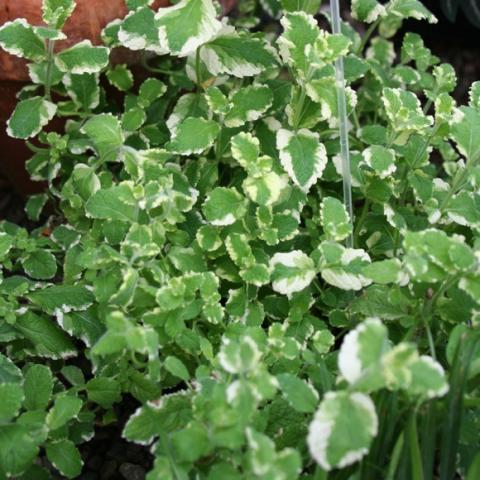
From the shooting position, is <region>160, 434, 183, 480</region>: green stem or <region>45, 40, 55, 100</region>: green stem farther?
<region>45, 40, 55, 100</region>: green stem

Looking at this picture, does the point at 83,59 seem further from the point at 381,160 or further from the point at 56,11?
the point at 381,160

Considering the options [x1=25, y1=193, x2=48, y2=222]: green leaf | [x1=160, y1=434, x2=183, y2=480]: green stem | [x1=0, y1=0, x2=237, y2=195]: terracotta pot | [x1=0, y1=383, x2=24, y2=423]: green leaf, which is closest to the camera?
[x1=160, y1=434, x2=183, y2=480]: green stem

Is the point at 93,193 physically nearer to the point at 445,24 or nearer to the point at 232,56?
the point at 232,56

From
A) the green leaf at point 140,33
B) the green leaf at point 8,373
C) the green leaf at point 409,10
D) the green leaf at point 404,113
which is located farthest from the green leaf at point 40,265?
the green leaf at point 409,10

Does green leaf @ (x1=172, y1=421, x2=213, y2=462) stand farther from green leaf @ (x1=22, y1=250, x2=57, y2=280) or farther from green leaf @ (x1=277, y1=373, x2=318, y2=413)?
green leaf @ (x1=22, y1=250, x2=57, y2=280)

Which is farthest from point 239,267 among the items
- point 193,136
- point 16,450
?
point 16,450

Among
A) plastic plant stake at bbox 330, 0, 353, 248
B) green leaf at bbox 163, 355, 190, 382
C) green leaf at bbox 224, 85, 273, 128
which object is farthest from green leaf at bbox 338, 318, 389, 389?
green leaf at bbox 224, 85, 273, 128

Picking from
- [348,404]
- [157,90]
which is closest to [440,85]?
[157,90]
